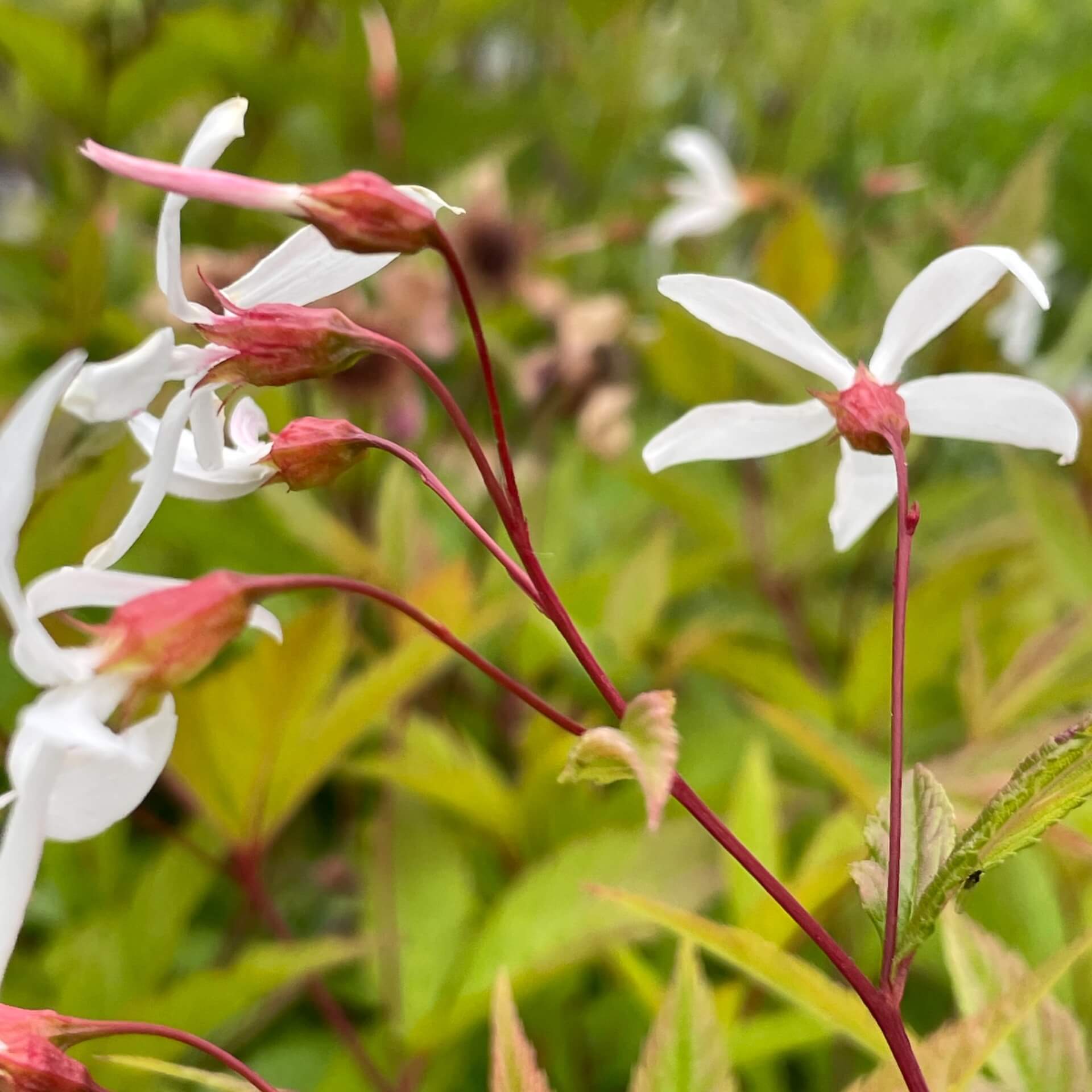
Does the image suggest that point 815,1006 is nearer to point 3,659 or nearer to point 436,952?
point 436,952

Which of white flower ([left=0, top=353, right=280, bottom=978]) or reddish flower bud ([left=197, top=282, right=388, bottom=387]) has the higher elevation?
reddish flower bud ([left=197, top=282, right=388, bottom=387])

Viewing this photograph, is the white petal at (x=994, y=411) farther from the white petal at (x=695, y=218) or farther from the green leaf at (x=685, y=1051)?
the white petal at (x=695, y=218)

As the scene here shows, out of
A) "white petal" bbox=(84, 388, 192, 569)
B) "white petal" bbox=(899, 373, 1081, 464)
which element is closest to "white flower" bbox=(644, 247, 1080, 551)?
"white petal" bbox=(899, 373, 1081, 464)

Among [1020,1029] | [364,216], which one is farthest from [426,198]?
[1020,1029]

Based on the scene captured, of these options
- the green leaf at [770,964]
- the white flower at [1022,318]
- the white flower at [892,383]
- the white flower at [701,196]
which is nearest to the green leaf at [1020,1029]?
the green leaf at [770,964]

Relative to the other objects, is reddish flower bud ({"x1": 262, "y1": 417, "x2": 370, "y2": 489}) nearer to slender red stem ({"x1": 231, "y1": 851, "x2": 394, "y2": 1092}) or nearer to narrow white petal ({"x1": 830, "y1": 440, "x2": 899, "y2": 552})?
narrow white petal ({"x1": 830, "y1": 440, "x2": 899, "y2": 552})

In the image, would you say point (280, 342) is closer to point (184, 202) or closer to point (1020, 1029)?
point (184, 202)
